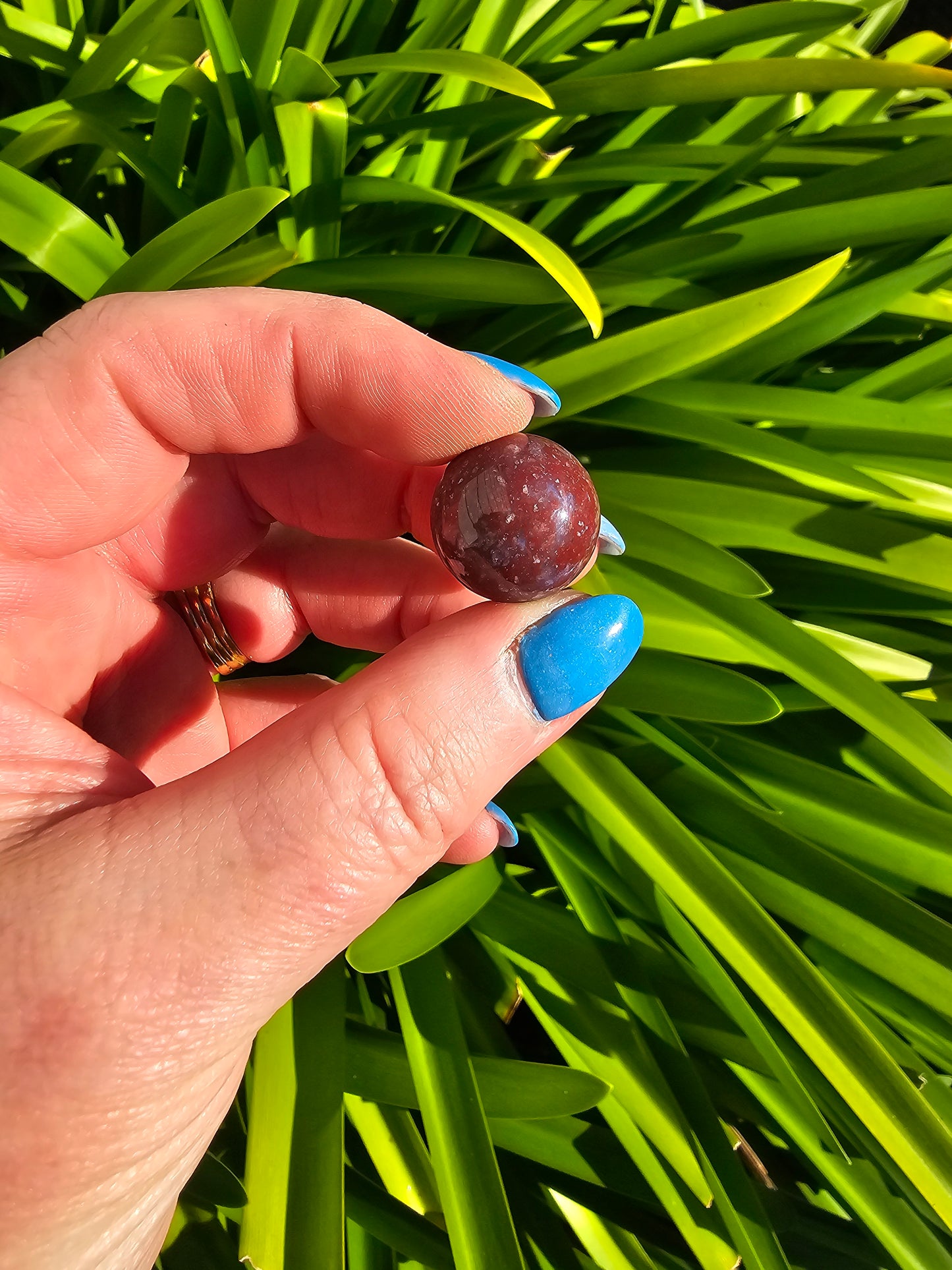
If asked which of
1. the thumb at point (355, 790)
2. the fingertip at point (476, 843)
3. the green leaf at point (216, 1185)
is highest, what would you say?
the thumb at point (355, 790)

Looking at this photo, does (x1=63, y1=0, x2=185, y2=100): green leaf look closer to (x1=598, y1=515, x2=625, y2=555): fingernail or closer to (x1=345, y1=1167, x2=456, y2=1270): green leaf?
(x1=598, y1=515, x2=625, y2=555): fingernail

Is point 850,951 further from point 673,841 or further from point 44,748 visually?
point 44,748

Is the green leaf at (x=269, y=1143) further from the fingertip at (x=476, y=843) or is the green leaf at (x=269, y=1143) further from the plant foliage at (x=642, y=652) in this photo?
the fingertip at (x=476, y=843)

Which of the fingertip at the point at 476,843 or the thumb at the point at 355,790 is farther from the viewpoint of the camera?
the fingertip at the point at 476,843

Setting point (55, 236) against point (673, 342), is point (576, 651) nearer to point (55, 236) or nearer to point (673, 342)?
point (673, 342)

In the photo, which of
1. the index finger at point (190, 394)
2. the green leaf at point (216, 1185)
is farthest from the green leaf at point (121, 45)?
the green leaf at point (216, 1185)

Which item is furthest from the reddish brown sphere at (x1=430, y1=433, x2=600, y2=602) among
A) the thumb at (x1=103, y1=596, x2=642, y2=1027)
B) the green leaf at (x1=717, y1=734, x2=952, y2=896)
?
the green leaf at (x1=717, y1=734, x2=952, y2=896)

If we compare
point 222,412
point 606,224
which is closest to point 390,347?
point 222,412
